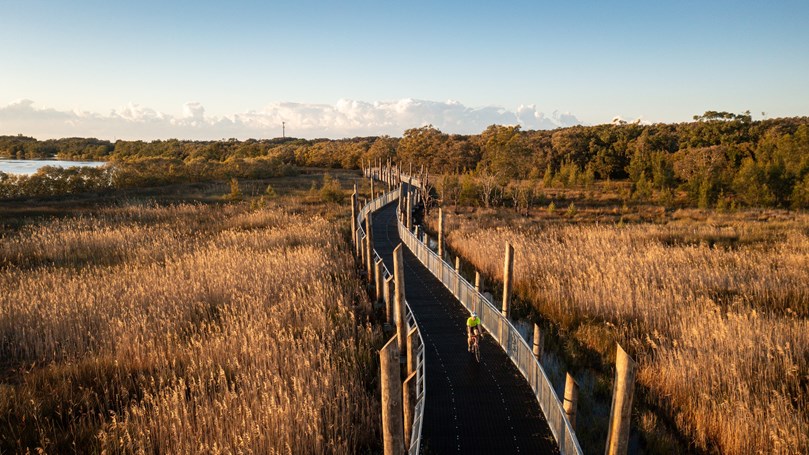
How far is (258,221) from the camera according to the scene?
100 ft

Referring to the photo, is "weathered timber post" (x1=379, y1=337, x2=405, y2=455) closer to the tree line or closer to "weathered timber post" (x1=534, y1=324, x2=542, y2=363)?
"weathered timber post" (x1=534, y1=324, x2=542, y2=363)

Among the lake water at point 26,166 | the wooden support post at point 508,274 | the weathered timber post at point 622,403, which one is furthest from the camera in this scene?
the lake water at point 26,166

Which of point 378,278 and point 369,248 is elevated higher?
point 369,248

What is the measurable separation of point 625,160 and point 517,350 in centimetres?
6536

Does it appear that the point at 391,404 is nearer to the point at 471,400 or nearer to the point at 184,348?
the point at 471,400

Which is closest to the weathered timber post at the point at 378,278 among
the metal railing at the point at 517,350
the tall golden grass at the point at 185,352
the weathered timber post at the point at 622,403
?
the tall golden grass at the point at 185,352

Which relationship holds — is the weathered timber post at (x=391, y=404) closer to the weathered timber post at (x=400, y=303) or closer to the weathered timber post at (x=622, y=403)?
the weathered timber post at (x=622, y=403)

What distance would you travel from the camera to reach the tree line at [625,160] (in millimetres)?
42781

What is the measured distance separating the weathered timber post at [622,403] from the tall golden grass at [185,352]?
13.2ft

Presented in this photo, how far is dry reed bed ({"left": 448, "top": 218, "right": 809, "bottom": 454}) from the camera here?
26.9ft

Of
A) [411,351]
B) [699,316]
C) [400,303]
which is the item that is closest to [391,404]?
[411,351]

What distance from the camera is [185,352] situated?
10547 mm

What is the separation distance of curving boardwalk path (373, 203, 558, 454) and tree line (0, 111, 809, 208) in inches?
1357

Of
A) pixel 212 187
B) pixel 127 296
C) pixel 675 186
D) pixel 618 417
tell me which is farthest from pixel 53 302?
pixel 675 186
